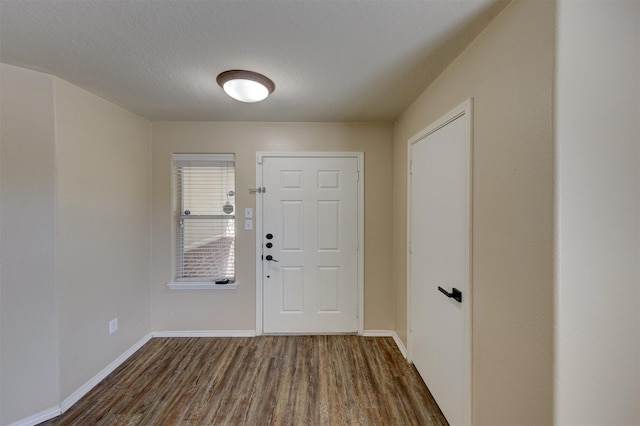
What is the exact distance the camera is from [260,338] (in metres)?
2.60

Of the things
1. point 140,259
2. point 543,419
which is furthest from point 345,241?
point 140,259

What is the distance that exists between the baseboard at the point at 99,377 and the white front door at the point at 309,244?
1.22 m

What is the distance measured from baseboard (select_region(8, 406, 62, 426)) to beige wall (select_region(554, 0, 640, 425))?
110 inches

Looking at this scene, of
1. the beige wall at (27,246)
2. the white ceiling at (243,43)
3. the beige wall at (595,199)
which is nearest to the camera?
the beige wall at (595,199)

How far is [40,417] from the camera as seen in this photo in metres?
1.64

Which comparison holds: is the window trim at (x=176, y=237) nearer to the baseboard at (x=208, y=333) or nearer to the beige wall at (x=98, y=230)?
the beige wall at (x=98, y=230)

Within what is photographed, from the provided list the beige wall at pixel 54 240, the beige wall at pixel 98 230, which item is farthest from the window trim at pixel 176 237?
the beige wall at pixel 54 240

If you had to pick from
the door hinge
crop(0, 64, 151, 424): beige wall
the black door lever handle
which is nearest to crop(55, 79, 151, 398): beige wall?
crop(0, 64, 151, 424): beige wall

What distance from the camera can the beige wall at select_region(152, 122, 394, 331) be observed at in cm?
262

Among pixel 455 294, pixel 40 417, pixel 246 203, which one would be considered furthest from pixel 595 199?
pixel 40 417

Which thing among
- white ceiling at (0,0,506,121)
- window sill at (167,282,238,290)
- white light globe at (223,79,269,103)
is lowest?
window sill at (167,282,238,290)

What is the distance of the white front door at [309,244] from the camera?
2.62m

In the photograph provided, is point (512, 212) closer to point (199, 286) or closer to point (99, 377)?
point (199, 286)

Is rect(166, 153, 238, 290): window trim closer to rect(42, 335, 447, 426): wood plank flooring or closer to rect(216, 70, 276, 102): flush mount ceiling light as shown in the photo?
rect(42, 335, 447, 426): wood plank flooring
